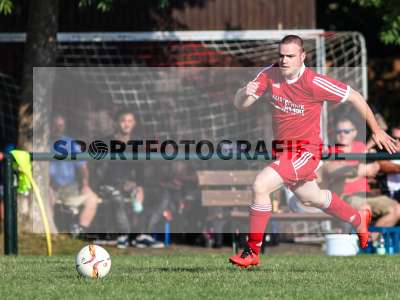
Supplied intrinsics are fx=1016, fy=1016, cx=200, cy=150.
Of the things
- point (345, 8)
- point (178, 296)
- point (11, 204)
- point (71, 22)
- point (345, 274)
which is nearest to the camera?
point (178, 296)

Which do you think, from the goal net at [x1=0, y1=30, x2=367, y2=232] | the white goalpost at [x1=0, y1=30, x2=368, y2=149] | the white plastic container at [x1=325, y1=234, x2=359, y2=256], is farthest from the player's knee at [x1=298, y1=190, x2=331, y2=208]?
the white goalpost at [x1=0, y1=30, x2=368, y2=149]

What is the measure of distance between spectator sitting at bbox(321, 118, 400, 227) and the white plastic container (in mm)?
617

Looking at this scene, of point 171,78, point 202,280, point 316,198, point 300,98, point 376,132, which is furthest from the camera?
point 171,78

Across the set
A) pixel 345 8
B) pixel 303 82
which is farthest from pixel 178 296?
pixel 345 8

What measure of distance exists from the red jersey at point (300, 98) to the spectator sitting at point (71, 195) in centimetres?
608

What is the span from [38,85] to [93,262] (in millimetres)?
6632

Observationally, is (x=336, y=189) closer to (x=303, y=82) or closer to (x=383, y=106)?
(x=303, y=82)

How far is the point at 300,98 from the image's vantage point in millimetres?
9688

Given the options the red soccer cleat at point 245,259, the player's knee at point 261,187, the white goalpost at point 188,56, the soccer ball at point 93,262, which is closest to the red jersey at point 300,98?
the player's knee at point 261,187

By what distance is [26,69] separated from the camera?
48.2 ft

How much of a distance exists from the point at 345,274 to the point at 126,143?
6707 millimetres

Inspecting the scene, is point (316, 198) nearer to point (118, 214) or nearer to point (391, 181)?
point (391, 181)

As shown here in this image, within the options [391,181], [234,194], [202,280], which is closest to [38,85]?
[234,194]

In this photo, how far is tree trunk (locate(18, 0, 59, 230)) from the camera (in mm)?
14523
